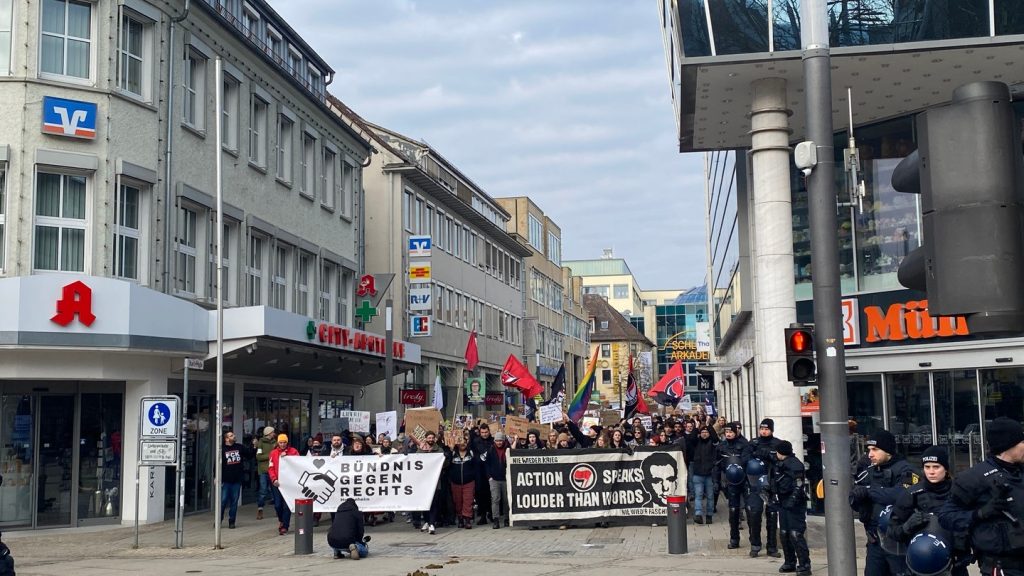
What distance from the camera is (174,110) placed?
2364 cm

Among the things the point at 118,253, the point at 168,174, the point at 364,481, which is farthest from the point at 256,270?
the point at 364,481

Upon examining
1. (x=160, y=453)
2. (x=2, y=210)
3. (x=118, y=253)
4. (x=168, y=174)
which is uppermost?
(x=168, y=174)

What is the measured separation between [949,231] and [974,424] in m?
17.8

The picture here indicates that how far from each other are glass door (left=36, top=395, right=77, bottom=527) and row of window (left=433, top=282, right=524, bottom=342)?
2720 centimetres

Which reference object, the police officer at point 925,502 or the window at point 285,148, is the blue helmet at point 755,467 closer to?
the police officer at point 925,502

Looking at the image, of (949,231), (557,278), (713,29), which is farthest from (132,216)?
(557,278)

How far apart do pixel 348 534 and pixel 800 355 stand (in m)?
8.07

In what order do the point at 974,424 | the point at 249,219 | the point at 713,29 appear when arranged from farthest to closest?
the point at 249,219 → the point at 974,424 → the point at 713,29

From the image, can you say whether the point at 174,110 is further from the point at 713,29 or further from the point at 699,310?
the point at 699,310

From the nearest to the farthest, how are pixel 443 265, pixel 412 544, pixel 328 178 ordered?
pixel 412 544, pixel 328 178, pixel 443 265

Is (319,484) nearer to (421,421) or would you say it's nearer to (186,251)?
(421,421)

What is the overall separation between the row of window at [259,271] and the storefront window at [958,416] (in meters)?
14.1

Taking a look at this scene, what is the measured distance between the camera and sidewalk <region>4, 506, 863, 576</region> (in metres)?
14.5

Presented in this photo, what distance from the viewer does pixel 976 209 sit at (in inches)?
200
